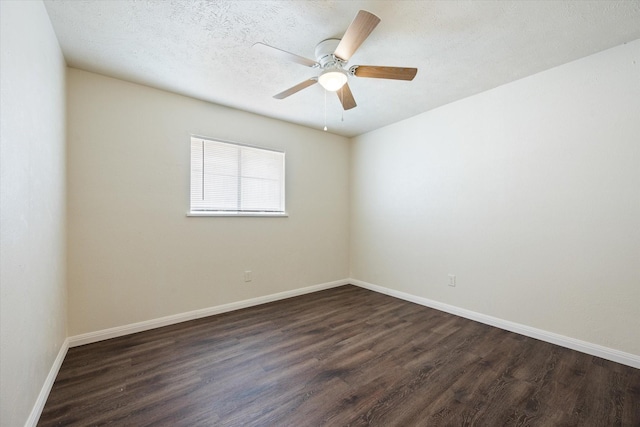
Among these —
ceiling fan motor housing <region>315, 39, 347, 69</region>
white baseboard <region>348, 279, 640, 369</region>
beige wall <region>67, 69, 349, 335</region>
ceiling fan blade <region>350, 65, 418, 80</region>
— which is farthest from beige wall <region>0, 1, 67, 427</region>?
white baseboard <region>348, 279, 640, 369</region>

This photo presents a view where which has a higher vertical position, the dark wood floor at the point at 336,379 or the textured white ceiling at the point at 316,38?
the textured white ceiling at the point at 316,38

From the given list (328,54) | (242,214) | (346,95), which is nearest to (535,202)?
(346,95)

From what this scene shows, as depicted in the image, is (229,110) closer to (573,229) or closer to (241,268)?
(241,268)

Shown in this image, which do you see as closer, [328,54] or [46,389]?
[46,389]

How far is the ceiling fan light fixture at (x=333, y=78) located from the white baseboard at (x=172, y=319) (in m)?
2.64

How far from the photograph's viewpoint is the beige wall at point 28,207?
114 cm

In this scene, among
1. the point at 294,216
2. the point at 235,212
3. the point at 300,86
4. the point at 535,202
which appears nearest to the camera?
the point at 300,86

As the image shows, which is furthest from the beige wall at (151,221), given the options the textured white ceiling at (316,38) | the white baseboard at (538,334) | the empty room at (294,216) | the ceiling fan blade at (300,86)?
the white baseboard at (538,334)

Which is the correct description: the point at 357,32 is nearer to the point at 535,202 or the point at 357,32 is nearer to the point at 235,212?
the point at 535,202

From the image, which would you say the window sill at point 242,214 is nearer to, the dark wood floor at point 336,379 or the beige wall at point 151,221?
the beige wall at point 151,221

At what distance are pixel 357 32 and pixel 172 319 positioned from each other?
3092 millimetres

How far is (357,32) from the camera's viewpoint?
5.18ft

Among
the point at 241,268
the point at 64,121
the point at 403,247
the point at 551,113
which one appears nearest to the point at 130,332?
the point at 241,268

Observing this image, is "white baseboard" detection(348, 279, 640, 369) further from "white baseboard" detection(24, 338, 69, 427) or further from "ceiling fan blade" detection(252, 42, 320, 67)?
"white baseboard" detection(24, 338, 69, 427)
